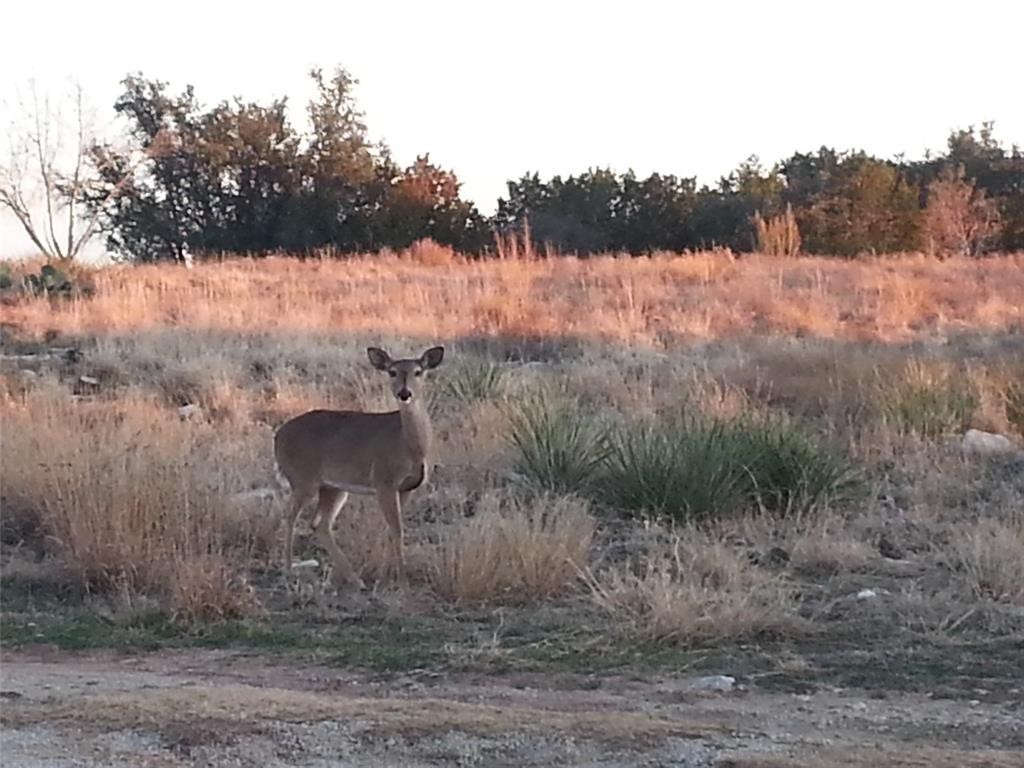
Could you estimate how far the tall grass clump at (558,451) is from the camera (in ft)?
36.2

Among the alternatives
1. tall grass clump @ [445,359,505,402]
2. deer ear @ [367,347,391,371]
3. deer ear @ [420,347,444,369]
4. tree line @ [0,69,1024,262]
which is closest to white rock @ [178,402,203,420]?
tall grass clump @ [445,359,505,402]

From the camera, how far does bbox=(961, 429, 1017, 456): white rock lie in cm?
1241

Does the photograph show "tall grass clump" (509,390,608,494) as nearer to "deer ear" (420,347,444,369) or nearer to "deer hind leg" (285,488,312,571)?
"deer ear" (420,347,444,369)

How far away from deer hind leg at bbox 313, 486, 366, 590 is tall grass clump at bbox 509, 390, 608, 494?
1595 mm

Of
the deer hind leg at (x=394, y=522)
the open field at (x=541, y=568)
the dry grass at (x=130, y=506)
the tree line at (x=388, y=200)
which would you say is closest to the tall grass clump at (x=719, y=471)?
the open field at (x=541, y=568)

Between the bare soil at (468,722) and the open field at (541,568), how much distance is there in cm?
2

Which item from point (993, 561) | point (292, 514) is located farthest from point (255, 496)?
point (993, 561)

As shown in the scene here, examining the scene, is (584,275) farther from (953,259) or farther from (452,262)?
(953,259)

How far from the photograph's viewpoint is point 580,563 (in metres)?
8.88

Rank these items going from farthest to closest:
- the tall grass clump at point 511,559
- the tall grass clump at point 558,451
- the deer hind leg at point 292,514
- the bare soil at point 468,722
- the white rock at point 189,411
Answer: the white rock at point 189,411 < the tall grass clump at point 558,451 < the deer hind leg at point 292,514 < the tall grass clump at point 511,559 < the bare soil at point 468,722

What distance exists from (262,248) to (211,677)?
112 feet

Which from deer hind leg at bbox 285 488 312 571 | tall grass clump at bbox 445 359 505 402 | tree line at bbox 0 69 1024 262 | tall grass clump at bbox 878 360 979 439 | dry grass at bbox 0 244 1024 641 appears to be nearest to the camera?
dry grass at bbox 0 244 1024 641

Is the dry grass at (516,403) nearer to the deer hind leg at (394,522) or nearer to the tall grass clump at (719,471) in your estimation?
the deer hind leg at (394,522)

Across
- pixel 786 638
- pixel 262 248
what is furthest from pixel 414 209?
pixel 786 638
